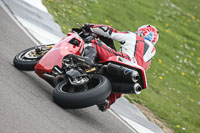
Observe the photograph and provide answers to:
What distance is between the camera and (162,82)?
42.0 ft

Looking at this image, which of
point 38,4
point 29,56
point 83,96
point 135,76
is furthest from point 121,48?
point 38,4

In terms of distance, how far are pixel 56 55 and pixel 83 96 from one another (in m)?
0.99

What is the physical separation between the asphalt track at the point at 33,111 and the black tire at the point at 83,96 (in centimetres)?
17

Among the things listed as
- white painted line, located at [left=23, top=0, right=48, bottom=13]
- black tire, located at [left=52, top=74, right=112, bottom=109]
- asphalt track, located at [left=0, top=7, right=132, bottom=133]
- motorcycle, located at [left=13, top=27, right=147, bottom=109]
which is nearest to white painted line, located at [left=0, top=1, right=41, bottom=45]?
asphalt track, located at [left=0, top=7, right=132, bottom=133]

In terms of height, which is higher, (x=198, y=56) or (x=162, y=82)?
(x=162, y=82)

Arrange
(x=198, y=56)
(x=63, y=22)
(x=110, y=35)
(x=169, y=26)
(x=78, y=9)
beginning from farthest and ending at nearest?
(x=169, y=26) → (x=198, y=56) → (x=78, y=9) → (x=63, y=22) → (x=110, y=35)

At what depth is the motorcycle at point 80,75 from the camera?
18.8 feet

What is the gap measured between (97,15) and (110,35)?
8.99 metres

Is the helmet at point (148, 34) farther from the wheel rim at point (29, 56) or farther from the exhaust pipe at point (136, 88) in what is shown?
the wheel rim at point (29, 56)

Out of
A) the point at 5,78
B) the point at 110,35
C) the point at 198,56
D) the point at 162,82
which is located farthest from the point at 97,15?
the point at 5,78

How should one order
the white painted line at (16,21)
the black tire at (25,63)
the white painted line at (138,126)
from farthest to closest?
the white painted line at (16,21), the white painted line at (138,126), the black tire at (25,63)

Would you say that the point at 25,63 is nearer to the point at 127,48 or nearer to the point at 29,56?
the point at 29,56

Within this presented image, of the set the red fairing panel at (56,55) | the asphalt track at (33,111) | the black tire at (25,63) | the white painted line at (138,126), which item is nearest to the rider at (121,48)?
the red fairing panel at (56,55)

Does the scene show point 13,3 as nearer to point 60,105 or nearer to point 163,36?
point 60,105
